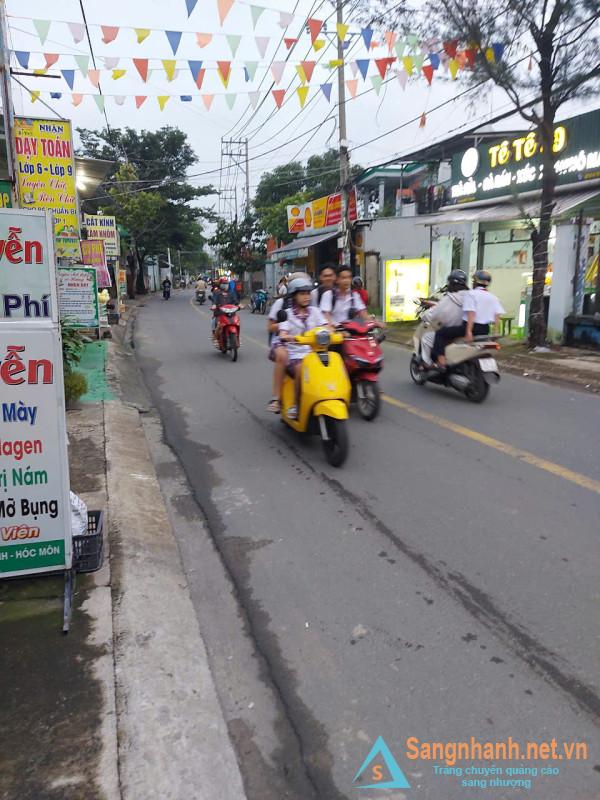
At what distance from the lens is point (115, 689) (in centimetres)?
257

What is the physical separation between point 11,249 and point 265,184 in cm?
4517

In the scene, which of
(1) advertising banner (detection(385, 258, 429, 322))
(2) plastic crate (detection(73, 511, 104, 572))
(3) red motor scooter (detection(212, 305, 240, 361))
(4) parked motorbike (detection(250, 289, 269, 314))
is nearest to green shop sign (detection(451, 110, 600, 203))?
(1) advertising banner (detection(385, 258, 429, 322))

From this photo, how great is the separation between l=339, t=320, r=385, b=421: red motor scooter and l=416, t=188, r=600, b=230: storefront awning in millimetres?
6292

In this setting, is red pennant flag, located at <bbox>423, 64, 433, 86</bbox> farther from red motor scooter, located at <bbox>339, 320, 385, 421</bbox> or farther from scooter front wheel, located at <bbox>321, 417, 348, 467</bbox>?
scooter front wheel, located at <bbox>321, 417, 348, 467</bbox>

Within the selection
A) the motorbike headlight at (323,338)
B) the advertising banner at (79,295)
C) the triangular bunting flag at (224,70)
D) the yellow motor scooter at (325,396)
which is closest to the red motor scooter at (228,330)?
the advertising banner at (79,295)

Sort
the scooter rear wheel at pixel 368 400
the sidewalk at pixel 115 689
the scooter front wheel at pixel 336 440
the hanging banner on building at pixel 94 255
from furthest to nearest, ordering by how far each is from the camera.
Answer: the hanging banner on building at pixel 94 255 → the scooter rear wheel at pixel 368 400 → the scooter front wheel at pixel 336 440 → the sidewalk at pixel 115 689

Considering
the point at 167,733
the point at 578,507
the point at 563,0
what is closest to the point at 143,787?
the point at 167,733

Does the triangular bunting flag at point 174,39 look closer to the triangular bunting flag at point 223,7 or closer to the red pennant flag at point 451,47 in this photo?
the triangular bunting flag at point 223,7

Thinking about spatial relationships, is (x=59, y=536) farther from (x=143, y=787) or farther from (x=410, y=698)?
(x=410, y=698)

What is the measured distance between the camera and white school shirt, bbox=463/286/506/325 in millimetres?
8195

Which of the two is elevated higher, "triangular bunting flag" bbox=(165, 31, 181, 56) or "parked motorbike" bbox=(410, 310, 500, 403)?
"triangular bunting flag" bbox=(165, 31, 181, 56)

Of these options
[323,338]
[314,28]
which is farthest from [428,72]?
[323,338]

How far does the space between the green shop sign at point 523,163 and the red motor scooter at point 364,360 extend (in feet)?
22.3

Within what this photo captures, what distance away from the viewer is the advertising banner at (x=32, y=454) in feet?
10.2
